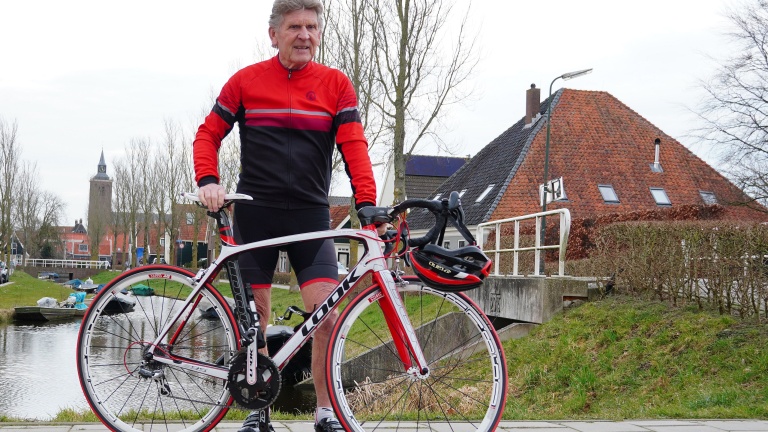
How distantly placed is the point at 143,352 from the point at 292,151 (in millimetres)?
1208

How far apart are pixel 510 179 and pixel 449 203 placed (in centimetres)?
2817

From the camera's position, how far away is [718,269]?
9336mm

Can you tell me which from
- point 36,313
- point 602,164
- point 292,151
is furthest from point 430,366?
point 36,313

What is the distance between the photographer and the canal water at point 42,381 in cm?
1039

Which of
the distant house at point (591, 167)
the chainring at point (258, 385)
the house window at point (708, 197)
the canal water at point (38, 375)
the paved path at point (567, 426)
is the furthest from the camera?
the house window at point (708, 197)

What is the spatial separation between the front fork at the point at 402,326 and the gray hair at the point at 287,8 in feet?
4.32

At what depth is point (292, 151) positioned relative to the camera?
3.92 meters

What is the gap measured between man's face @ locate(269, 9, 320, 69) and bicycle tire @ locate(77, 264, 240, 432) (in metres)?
1.13

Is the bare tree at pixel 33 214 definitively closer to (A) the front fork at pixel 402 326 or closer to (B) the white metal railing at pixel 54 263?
(B) the white metal railing at pixel 54 263

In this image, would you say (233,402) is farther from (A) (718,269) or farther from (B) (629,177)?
(B) (629,177)

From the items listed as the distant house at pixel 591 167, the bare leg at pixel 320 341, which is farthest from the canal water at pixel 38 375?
the distant house at pixel 591 167

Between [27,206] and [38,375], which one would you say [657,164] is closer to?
[38,375]

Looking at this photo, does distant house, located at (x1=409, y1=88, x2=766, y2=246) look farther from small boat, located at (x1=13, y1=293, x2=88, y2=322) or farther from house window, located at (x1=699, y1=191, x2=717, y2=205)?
small boat, located at (x1=13, y1=293, x2=88, y2=322)

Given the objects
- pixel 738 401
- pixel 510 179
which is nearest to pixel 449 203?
pixel 738 401
